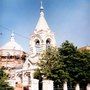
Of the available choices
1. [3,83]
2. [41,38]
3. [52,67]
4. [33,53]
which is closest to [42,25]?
[41,38]

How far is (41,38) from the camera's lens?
49.3 meters

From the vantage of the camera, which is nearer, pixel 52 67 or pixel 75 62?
pixel 52 67

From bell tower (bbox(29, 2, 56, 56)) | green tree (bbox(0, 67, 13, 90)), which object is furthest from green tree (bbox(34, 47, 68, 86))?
bell tower (bbox(29, 2, 56, 56))

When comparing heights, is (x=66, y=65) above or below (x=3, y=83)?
above

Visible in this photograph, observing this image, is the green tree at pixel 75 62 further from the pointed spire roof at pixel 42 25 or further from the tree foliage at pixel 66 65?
the pointed spire roof at pixel 42 25

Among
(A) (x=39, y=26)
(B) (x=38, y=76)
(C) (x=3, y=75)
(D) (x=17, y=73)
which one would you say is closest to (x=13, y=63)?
(D) (x=17, y=73)

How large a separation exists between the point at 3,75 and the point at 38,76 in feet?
16.6

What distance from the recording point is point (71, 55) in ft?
120

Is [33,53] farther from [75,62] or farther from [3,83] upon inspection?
[3,83]

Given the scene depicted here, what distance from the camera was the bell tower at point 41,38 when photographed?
49.4m

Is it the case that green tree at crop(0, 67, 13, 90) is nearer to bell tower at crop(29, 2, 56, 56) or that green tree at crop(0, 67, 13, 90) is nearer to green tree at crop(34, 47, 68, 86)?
green tree at crop(34, 47, 68, 86)

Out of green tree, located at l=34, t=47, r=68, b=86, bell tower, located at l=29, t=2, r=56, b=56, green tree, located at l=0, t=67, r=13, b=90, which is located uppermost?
bell tower, located at l=29, t=2, r=56, b=56

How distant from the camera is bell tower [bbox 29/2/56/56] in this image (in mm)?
49375

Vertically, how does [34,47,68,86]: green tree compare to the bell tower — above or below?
below
